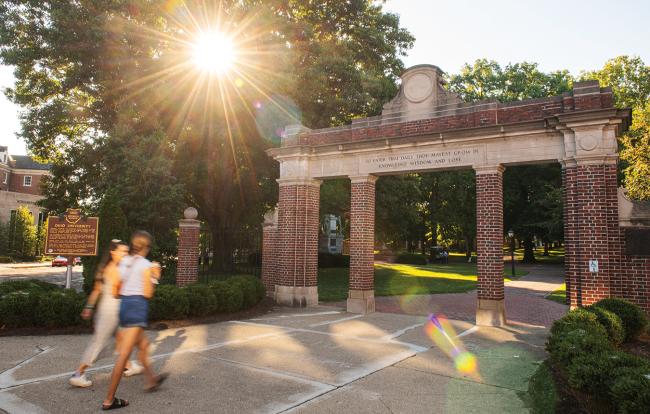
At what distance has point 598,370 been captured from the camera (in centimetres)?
419

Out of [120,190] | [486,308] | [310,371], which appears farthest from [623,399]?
[120,190]

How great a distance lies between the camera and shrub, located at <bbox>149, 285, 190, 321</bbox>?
9.98 metres

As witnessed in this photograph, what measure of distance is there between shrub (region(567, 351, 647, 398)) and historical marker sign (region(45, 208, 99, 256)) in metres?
11.1

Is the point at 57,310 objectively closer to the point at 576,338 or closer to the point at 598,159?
the point at 576,338

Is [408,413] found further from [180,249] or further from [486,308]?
[180,249]

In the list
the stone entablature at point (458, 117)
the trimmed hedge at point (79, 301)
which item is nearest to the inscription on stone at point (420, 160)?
the stone entablature at point (458, 117)

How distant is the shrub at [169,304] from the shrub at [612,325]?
341 inches

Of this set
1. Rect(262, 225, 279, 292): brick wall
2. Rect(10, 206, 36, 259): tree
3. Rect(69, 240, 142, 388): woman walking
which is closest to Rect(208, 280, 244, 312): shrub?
Rect(262, 225, 279, 292): brick wall

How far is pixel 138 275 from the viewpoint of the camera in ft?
16.4

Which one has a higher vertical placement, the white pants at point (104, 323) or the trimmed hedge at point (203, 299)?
the white pants at point (104, 323)

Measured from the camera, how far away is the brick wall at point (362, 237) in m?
13.0

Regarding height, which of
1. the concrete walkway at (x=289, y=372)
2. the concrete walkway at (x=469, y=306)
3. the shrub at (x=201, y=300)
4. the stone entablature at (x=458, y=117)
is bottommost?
the concrete walkway at (x=469, y=306)

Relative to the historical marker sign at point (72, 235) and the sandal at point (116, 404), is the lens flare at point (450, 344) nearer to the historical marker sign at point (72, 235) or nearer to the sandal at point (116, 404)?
the sandal at point (116, 404)

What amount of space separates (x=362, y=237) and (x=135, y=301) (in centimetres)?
884
